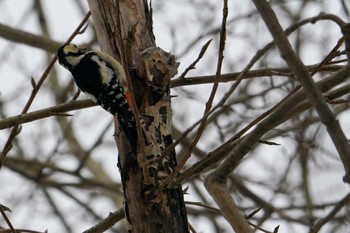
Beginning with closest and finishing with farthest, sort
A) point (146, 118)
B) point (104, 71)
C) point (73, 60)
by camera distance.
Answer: point (146, 118), point (104, 71), point (73, 60)

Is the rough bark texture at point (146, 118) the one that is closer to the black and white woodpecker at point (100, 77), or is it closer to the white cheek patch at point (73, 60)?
the black and white woodpecker at point (100, 77)

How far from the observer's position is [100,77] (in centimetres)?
415

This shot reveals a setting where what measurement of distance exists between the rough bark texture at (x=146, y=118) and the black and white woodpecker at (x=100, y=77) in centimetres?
20

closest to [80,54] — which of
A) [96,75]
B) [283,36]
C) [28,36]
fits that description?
[96,75]

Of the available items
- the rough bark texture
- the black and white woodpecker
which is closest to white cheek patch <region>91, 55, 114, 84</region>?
the black and white woodpecker

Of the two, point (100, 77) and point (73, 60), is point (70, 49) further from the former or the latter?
point (100, 77)

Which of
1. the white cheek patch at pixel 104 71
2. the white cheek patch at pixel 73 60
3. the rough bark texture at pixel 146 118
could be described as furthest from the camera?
the white cheek patch at pixel 73 60

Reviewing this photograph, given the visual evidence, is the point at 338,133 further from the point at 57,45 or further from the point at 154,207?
the point at 57,45

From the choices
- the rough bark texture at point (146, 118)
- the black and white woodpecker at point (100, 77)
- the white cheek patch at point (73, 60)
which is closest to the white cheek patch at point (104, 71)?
the black and white woodpecker at point (100, 77)

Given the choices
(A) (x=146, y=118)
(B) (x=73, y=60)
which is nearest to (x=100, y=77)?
(B) (x=73, y=60)

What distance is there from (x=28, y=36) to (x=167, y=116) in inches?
101

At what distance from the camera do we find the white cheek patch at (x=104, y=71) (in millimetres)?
4043

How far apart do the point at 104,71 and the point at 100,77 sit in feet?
0.31

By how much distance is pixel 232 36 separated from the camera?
776 centimetres
